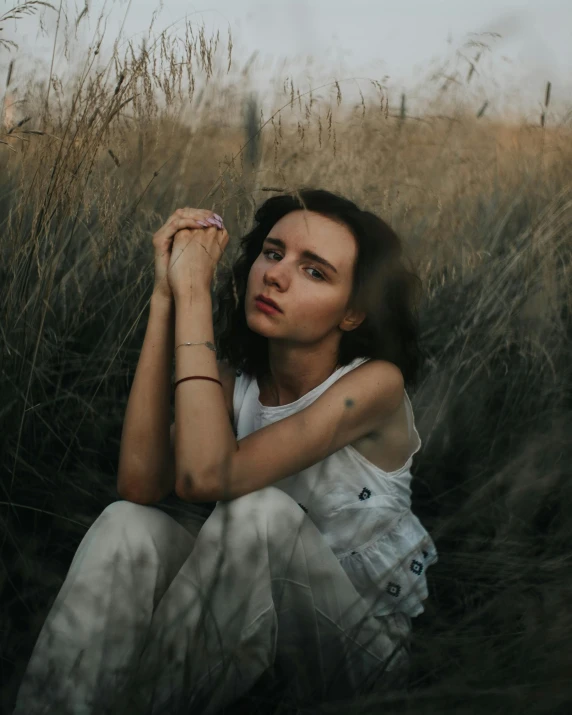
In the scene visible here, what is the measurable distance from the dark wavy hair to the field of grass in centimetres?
12

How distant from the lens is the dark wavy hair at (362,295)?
190 cm

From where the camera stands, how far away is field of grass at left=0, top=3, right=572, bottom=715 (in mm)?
1441

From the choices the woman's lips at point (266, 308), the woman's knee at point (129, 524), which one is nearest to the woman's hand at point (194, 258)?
the woman's lips at point (266, 308)

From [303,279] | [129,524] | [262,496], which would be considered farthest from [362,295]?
[129,524]

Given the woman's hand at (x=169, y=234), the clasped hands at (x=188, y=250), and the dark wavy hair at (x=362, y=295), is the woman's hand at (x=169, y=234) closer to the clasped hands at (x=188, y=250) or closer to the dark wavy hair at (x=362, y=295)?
the clasped hands at (x=188, y=250)

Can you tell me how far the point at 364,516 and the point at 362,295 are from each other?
498mm

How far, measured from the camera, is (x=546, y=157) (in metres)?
2.79

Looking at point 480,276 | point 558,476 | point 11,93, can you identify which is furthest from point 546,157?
point 11,93

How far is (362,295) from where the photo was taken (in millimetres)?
1879

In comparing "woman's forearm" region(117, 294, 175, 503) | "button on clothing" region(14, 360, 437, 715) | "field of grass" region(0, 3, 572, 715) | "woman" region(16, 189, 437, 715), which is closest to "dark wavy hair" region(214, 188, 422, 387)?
"woman" region(16, 189, 437, 715)

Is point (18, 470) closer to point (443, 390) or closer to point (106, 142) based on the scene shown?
point (106, 142)

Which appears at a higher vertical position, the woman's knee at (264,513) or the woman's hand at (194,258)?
the woman's hand at (194,258)

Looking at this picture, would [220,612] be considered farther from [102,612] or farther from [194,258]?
[194,258]

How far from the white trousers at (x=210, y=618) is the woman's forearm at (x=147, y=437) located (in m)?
0.09
